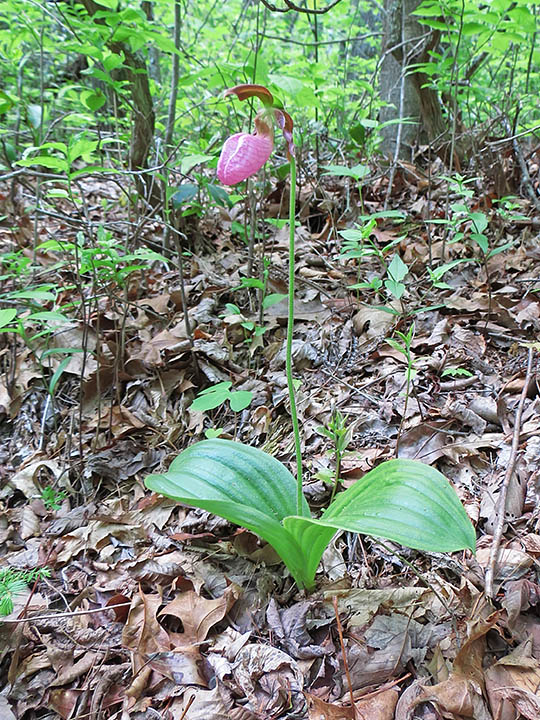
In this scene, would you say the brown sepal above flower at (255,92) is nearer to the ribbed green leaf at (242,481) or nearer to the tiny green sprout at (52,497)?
the ribbed green leaf at (242,481)

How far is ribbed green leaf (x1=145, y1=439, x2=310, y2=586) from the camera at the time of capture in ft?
3.89

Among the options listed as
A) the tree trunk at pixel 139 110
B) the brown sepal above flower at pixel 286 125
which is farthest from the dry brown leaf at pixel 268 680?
the tree trunk at pixel 139 110

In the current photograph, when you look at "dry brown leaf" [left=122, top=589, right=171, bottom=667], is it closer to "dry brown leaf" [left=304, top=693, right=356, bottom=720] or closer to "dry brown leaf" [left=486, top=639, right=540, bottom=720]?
"dry brown leaf" [left=304, top=693, right=356, bottom=720]

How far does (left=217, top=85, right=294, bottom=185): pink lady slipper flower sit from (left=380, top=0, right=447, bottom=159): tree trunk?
7.37 ft

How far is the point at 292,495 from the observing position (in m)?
1.30

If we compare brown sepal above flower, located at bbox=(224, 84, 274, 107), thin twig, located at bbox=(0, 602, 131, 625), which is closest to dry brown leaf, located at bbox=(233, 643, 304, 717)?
thin twig, located at bbox=(0, 602, 131, 625)

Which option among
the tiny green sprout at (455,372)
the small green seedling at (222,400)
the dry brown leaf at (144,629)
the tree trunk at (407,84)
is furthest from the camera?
the tree trunk at (407,84)

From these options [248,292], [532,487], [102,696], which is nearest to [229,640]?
[102,696]

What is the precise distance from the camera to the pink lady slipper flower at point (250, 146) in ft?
3.42

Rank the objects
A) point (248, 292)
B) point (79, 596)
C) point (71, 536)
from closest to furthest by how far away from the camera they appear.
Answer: point (79, 596), point (71, 536), point (248, 292)

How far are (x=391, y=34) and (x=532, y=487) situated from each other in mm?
3301

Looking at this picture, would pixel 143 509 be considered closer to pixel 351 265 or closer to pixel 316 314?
pixel 316 314

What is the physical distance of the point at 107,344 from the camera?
2.20 metres

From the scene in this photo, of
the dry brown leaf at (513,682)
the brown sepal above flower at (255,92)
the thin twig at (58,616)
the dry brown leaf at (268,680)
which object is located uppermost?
the brown sepal above flower at (255,92)
